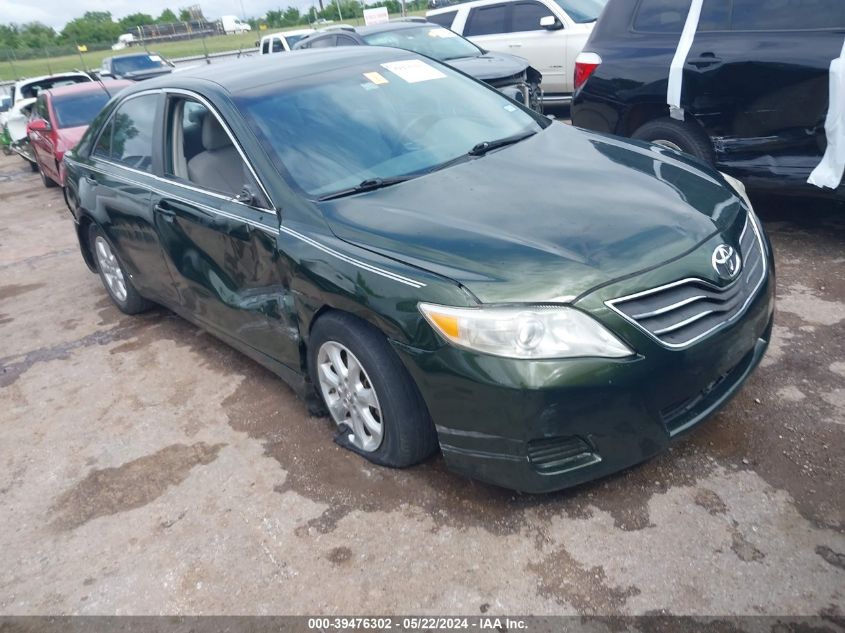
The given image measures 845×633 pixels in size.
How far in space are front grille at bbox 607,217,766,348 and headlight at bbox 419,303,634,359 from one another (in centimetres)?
11

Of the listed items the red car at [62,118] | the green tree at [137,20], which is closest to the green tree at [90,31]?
the green tree at [137,20]

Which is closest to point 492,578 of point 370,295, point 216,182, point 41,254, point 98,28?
point 370,295

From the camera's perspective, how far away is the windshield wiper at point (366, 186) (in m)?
3.09

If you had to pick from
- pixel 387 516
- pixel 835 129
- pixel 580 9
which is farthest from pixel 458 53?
pixel 387 516

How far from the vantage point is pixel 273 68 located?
379 centimetres

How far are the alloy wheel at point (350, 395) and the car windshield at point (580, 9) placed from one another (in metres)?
8.31

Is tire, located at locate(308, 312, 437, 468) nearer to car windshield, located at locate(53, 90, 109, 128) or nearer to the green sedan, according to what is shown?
the green sedan

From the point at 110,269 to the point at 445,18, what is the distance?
780 cm

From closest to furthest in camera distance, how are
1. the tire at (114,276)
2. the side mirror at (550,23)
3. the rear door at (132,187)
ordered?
1. the rear door at (132,187)
2. the tire at (114,276)
3. the side mirror at (550,23)

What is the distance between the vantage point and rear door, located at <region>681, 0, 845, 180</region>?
14.2 feet

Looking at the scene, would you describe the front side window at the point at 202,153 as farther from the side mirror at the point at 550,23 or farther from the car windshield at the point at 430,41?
the side mirror at the point at 550,23

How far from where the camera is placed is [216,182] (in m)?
3.55

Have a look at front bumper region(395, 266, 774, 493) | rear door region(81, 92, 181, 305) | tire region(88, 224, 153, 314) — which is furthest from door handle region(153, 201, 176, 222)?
front bumper region(395, 266, 774, 493)

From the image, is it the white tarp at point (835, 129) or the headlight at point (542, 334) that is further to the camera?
the white tarp at point (835, 129)
